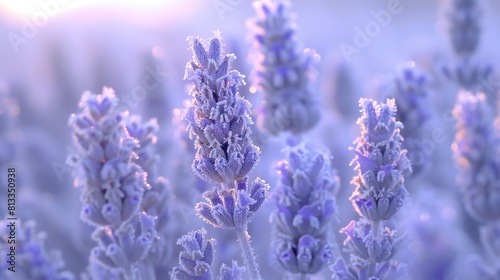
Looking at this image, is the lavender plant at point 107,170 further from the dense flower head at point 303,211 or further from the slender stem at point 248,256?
the dense flower head at point 303,211

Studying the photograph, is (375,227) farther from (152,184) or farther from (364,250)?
(152,184)

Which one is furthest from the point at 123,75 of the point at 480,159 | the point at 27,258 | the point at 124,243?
the point at 124,243

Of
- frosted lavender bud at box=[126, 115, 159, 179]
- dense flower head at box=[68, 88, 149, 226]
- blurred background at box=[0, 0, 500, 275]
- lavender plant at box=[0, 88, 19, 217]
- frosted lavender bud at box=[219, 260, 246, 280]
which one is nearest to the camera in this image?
dense flower head at box=[68, 88, 149, 226]

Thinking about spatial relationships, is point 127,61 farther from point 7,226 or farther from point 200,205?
point 200,205

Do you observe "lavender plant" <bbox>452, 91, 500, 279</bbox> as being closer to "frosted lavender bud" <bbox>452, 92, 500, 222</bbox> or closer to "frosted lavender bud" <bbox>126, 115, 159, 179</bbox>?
"frosted lavender bud" <bbox>452, 92, 500, 222</bbox>

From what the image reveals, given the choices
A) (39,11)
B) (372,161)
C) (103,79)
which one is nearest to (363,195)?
(372,161)

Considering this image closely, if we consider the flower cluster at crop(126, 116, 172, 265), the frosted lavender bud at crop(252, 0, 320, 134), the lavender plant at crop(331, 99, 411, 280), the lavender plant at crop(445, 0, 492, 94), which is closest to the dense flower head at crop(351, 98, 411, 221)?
the lavender plant at crop(331, 99, 411, 280)
